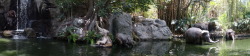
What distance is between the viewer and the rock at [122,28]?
11.1 m

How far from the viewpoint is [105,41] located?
10797 mm

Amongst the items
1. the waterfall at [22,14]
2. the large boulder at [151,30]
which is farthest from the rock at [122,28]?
the waterfall at [22,14]

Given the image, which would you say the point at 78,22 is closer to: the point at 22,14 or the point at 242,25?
the point at 22,14

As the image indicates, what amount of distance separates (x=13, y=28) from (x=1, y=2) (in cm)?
121

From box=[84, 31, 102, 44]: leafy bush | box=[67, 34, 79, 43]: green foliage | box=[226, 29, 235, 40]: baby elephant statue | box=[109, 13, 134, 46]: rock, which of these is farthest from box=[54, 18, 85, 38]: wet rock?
box=[226, 29, 235, 40]: baby elephant statue

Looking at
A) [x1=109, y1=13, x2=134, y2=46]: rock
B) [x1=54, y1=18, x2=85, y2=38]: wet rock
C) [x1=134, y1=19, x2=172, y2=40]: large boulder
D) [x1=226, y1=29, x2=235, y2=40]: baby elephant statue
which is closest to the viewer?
[x1=109, y1=13, x2=134, y2=46]: rock

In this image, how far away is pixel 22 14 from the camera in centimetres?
1480

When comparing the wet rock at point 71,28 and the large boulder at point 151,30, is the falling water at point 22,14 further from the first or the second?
the large boulder at point 151,30

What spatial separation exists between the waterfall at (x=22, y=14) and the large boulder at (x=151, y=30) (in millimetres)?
4919

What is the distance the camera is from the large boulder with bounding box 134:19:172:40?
44.0ft

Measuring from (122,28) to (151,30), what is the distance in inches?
93.5

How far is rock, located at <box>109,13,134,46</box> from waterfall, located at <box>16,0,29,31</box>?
4504mm

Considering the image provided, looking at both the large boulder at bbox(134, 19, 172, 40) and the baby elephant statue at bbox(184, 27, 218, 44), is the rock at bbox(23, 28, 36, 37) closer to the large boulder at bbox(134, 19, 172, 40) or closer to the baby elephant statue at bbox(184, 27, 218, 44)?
the large boulder at bbox(134, 19, 172, 40)

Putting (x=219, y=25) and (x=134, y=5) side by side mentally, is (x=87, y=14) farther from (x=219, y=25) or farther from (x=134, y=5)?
(x=219, y=25)
